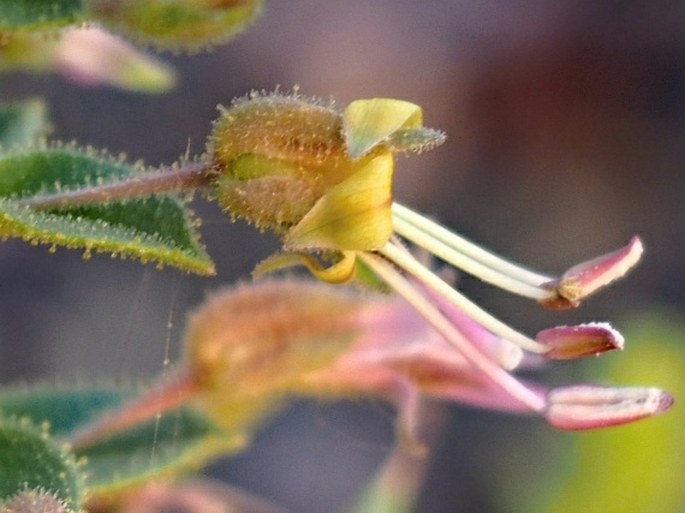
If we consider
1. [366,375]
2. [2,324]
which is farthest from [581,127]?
[366,375]

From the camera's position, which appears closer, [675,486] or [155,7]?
[155,7]

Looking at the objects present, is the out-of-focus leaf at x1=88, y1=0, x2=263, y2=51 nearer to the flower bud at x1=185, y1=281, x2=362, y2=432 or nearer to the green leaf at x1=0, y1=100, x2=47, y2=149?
the green leaf at x1=0, y1=100, x2=47, y2=149

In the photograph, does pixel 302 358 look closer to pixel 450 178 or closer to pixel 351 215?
pixel 351 215

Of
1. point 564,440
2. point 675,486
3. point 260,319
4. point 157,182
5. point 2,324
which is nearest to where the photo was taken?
point 157,182

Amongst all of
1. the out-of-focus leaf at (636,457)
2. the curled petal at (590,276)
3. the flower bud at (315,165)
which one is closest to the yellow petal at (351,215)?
the flower bud at (315,165)

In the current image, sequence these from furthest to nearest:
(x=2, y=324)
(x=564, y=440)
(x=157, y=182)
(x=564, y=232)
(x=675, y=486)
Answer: (x=564, y=232), (x=2, y=324), (x=564, y=440), (x=675, y=486), (x=157, y=182)

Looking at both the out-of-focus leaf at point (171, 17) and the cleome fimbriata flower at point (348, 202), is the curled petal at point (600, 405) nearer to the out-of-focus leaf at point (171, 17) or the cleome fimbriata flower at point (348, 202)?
the cleome fimbriata flower at point (348, 202)

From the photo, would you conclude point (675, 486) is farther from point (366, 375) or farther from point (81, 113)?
point (81, 113)

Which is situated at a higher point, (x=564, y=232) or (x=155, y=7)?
(x=564, y=232)
